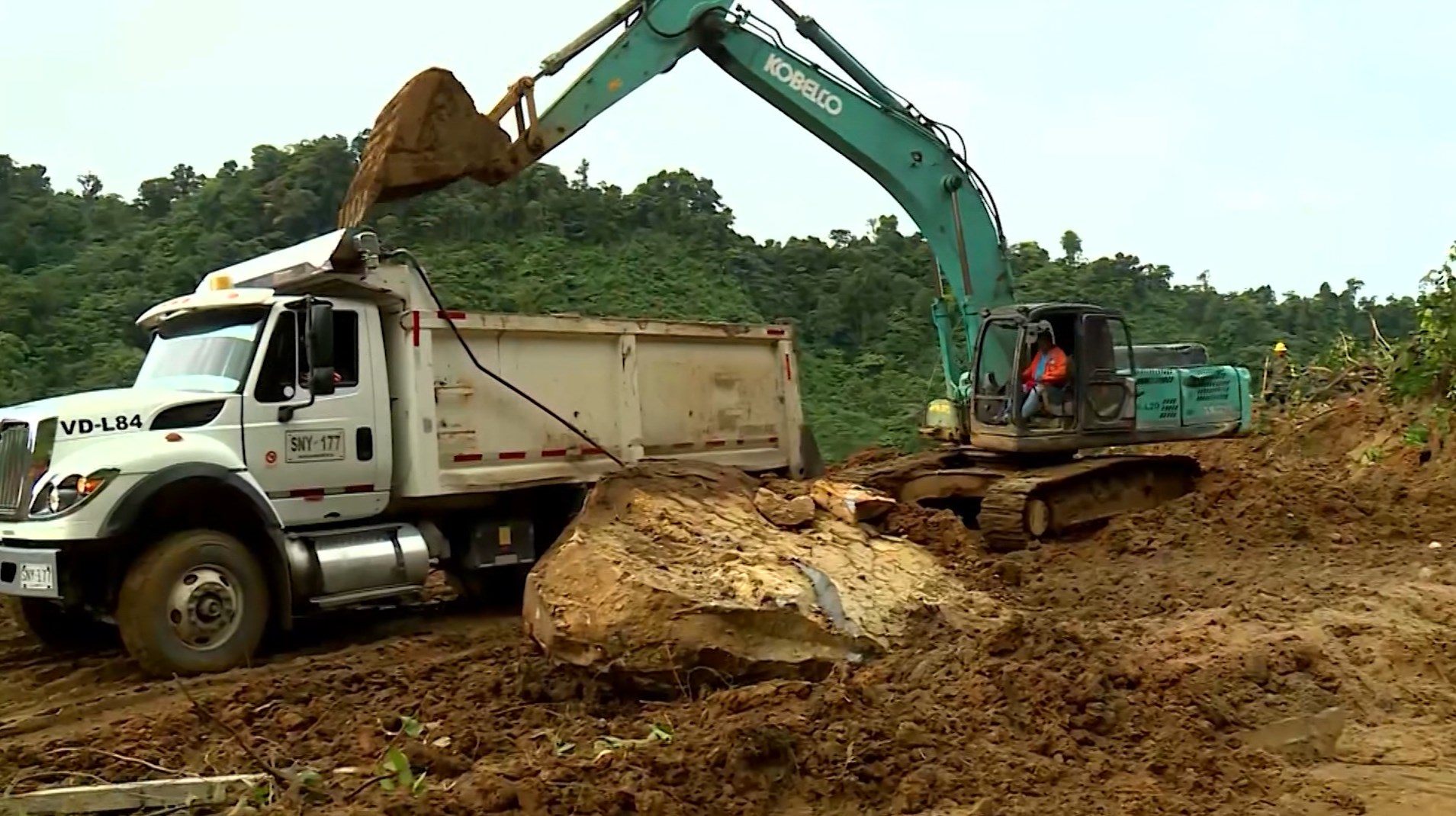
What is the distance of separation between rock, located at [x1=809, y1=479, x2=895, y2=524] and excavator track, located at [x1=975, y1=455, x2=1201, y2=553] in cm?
292

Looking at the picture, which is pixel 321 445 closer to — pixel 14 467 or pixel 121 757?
pixel 14 467

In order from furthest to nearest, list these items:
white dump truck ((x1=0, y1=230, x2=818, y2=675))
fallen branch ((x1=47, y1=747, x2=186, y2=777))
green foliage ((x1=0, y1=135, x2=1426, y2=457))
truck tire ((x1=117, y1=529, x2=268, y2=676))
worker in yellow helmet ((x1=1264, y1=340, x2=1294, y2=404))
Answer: worker in yellow helmet ((x1=1264, y1=340, x2=1294, y2=404))
green foliage ((x1=0, y1=135, x2=1426, y2=457))
white dump truck ((x1=0, y1=230, x2=818, y2=675))
truck tire ((x1=117, y1=529, x2=268, y2=676))
fallen branch ((x1=47, y1=747, x2=186, y2=777))

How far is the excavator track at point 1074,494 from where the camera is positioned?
34.8ft

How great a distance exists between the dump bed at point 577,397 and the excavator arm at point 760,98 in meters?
1.21

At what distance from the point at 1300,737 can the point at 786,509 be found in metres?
2.90

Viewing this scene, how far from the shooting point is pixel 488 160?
9.30 m

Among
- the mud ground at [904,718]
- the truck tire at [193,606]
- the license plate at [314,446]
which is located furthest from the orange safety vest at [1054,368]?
the truck tire at [193,606]

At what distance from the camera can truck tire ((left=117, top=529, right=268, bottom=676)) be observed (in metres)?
6.84

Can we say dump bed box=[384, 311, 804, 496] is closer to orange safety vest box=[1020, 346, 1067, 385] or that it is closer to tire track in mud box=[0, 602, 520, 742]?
tire track in mud box=[0, 602, 520, 742]

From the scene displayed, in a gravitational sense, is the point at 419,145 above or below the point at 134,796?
above

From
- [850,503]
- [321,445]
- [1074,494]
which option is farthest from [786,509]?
[1074,494]

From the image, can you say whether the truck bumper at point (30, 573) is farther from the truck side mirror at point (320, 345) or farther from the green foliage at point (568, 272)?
the green foliage at point (568, 272)

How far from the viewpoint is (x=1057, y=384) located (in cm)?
1105

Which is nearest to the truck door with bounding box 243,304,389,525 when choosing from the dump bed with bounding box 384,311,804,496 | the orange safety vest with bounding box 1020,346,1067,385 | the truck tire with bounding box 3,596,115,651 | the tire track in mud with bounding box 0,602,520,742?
the dump bed with bounding box 384,311,804,496
